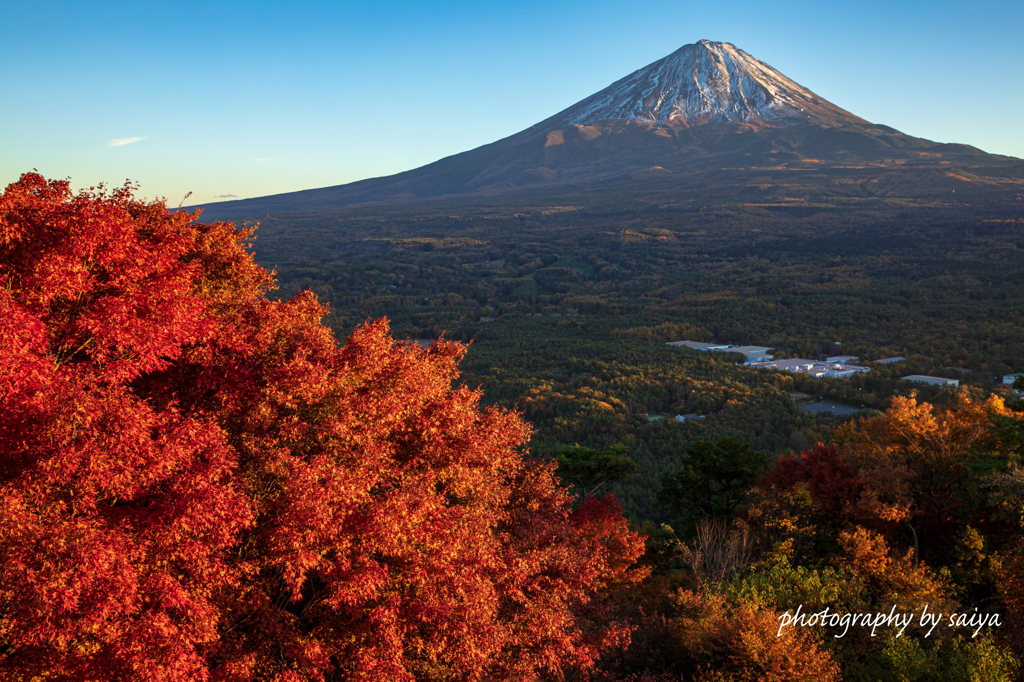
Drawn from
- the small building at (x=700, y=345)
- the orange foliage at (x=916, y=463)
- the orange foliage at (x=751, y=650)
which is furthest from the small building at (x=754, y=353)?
the orange foliage at (x=751, y=650)

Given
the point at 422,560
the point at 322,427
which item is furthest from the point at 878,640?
the point at 322,427

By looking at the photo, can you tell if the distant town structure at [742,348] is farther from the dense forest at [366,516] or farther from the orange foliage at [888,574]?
the orange foliage at [888,574]

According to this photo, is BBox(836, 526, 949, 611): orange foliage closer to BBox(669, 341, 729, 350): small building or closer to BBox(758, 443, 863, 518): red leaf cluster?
BBox(758, 443, 863, 518): red leaf cluster

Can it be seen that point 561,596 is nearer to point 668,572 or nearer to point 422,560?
point 422,560

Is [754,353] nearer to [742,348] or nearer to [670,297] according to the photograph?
[742,348]

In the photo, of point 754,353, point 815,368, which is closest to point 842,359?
point 815,368
